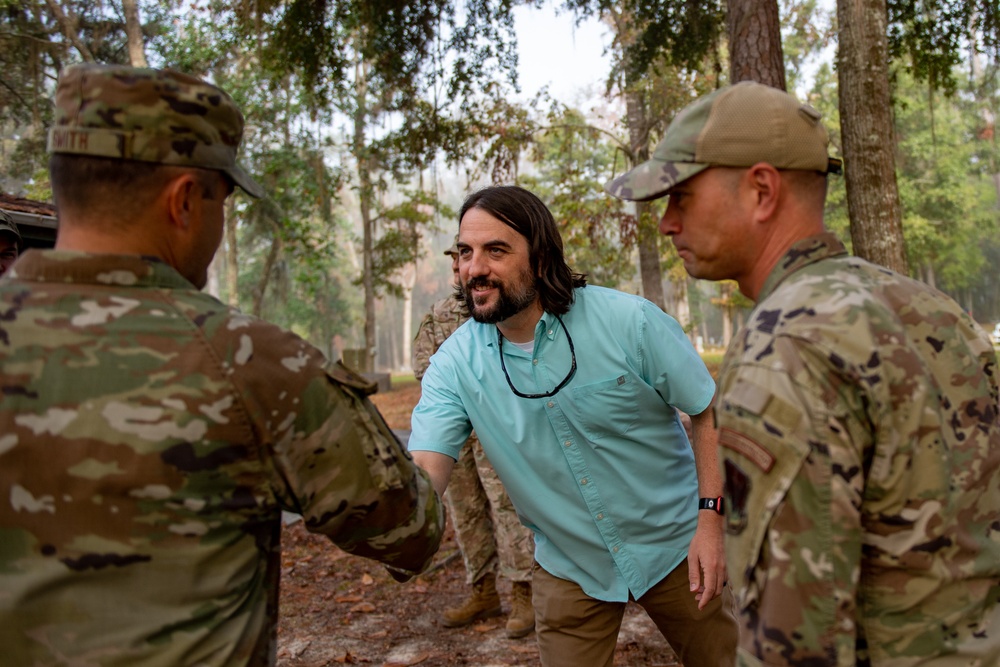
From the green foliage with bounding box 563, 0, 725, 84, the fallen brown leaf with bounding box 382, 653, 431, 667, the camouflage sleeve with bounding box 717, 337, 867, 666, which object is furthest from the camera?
the green foliage with bounding box 563, 0, 725, 84

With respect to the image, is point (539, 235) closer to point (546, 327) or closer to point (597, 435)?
point (546, 327)

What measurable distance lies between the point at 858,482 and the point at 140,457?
1398 mm

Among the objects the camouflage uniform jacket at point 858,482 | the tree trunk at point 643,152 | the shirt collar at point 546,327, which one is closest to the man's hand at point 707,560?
the shirt collar at point 546,327

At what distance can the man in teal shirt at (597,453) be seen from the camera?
3.23 metres

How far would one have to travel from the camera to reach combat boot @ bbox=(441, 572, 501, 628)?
6.19 metres

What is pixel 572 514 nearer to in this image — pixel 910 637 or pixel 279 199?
pixel 910 637

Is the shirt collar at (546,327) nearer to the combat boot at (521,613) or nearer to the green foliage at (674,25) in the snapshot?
the combat boot at (521,613)

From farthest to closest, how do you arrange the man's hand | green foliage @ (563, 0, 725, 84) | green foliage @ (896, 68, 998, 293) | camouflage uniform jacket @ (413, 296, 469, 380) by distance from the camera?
1. green foliage @ (896, 68, 998, 293)
2. green foliage @ (563, 0, 725, 84)
3. camouflage uniform jacket @ (413, 296, 469, 380)
4. the man's hand

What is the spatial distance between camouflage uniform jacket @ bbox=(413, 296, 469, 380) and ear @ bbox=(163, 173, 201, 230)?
14.2 feet

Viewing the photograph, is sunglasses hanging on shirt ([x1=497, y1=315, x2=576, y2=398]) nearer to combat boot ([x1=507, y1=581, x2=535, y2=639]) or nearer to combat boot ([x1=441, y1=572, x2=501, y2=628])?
combat boot ([x1=507, y1=581, x2=535, y2=639])

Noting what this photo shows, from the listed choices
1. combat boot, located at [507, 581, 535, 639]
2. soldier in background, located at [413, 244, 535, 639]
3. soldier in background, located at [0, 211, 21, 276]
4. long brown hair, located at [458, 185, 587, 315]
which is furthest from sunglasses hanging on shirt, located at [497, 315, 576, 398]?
soldier in background, located at [0, 211, 21, 276]

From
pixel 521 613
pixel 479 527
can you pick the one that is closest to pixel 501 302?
pixel 521 613

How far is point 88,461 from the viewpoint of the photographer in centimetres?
170

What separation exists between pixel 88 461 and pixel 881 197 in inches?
298
